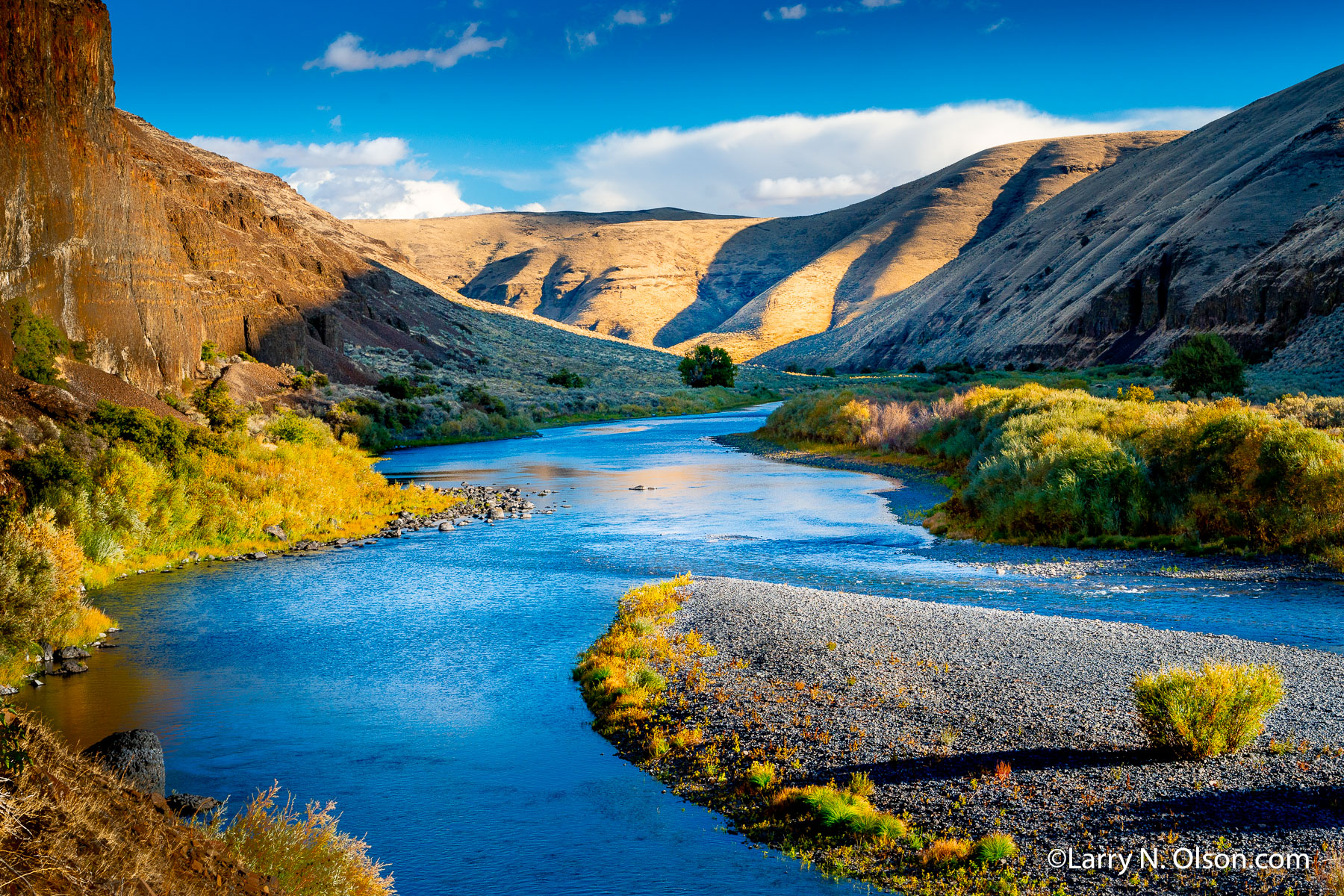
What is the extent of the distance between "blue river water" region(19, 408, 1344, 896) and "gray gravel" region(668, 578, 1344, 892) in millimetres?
1523

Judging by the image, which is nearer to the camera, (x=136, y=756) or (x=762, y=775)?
(x=136, y=756)

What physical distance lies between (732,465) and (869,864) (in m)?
35.6

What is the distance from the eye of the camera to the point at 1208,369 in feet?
156

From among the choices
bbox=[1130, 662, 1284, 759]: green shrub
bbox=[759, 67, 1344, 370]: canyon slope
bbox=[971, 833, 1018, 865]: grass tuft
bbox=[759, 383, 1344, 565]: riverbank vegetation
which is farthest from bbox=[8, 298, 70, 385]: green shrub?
bbox=[759, 67, 1344, 370]: canyon slope

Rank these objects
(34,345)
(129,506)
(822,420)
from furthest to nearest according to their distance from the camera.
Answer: (822,420)
(34,345)
(129,506)

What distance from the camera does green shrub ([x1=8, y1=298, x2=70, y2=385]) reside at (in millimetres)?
22000

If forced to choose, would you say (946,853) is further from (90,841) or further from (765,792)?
(90,841)

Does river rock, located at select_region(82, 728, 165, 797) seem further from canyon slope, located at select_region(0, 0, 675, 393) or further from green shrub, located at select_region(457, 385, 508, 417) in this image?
green shrub, located at select_region(457, 385, 508, 417)

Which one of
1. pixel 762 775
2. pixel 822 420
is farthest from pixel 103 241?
pixel 822 420

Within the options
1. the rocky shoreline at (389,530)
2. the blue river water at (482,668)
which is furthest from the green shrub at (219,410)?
the blue river water at (482,668)

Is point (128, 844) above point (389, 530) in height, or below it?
above

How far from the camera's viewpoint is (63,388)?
882 inches

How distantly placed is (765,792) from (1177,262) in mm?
91353

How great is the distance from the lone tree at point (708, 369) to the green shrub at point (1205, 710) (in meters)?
96.6
